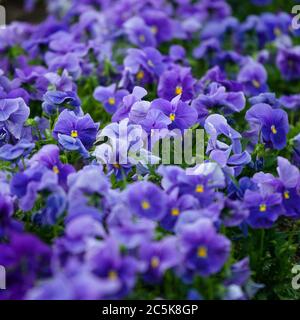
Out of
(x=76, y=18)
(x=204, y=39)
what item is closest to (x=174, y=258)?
(x=204, y=39)

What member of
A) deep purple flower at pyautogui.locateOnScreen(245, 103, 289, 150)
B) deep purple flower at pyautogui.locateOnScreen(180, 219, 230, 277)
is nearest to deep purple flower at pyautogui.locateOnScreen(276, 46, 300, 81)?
deep purple flower at pyautogui.locateOnScreen(245, 103, 289, 150)

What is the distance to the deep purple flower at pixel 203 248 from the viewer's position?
1928 mm

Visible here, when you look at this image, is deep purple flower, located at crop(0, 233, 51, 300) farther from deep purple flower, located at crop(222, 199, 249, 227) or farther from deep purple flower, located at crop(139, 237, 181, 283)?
deep purple flower, located at crop(222, 199, 249, 227)

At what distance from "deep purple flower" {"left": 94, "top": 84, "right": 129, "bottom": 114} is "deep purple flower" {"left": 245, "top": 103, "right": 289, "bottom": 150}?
679 millimetres

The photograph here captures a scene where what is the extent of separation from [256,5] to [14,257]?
3.69m

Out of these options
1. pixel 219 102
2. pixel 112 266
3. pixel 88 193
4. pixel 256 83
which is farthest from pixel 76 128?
pixel 256 83

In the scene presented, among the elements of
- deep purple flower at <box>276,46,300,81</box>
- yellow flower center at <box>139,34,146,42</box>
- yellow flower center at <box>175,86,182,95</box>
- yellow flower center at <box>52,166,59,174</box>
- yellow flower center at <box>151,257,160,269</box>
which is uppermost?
yellow flower center at <box>52,166,59,174</box>

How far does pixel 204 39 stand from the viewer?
438 centimetres

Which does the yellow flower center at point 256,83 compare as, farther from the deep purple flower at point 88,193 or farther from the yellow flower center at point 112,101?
the deep purple flower at point 88,193

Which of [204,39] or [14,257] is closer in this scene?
[14,257]

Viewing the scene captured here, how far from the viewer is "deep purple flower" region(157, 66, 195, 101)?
10.0 ft

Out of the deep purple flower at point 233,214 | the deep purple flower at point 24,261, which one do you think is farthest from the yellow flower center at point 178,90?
the deep purple flower at point 24,261

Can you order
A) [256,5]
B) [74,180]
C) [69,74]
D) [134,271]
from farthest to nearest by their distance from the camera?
[256,5]
[69,74]
[74,180]
[134,271]
